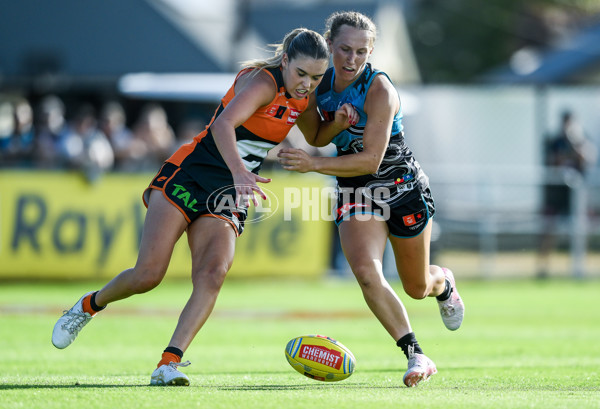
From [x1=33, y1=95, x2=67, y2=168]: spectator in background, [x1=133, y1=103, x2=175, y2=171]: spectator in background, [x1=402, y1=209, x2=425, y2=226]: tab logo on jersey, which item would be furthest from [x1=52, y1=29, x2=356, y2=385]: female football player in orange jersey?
[x1=133, y1=103, x2=175, y2=171]: spectator in background

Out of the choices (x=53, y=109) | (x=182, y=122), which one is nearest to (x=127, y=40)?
(x=182, y=122)

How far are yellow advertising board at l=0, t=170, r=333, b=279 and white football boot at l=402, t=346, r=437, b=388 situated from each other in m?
8.83

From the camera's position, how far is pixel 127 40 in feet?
80.5

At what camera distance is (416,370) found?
661 cm

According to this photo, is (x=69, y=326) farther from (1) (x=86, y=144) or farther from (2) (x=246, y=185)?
(1) (x=86, y=144)

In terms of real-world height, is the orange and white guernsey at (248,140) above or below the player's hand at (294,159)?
above

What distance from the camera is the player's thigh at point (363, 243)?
6875 mm

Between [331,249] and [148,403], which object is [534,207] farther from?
[148,403]

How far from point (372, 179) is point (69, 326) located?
97.3 inches

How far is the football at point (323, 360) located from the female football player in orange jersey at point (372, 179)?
40cm

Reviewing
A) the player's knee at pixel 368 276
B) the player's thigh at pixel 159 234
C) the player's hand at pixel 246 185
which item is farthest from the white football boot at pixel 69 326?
the player's knee at pixel 368 276

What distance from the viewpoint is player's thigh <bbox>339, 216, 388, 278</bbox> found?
6.88 meters

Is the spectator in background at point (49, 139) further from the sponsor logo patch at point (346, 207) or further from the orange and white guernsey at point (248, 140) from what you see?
the sponsor logo patch at point (346, 207)

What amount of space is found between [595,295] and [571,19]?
3757cm
